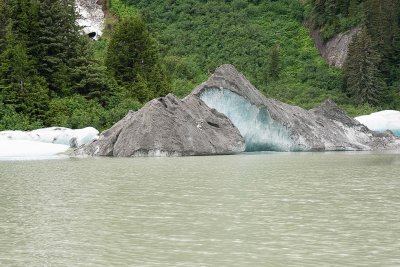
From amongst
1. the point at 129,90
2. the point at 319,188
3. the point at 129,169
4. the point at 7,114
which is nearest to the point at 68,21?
the point at 129,90

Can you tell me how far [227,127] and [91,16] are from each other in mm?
50271

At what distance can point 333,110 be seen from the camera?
36969 millimetres

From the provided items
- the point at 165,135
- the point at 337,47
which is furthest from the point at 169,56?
the point at 165,135

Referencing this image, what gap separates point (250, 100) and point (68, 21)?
1772cm

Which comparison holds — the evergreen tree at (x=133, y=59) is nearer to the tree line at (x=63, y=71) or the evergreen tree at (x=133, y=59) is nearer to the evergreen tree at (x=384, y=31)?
the tree line at (x=63, y=71)

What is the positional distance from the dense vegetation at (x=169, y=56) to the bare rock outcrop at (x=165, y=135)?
7720mm

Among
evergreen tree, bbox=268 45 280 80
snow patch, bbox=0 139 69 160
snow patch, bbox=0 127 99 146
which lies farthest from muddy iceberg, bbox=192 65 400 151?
evergreen tree, bbox=268 45 280 80

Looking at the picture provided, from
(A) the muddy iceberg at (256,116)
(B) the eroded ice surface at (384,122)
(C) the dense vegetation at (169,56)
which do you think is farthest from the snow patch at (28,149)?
(B) the eroded ice surface at (384,122)

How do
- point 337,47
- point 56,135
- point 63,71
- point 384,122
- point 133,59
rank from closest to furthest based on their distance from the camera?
point 56,135
point 63,71
point 384,122
point 133,59
point 337,47

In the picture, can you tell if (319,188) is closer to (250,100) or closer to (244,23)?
→ (250,100)

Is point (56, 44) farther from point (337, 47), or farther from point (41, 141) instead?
point (337, 47)

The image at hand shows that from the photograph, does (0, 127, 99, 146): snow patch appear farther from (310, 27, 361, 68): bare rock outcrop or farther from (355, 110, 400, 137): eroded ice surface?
(310, 27, 361, 68): bare rock outcrop

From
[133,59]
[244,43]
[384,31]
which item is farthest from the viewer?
[244,43]

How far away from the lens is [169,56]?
217ft
